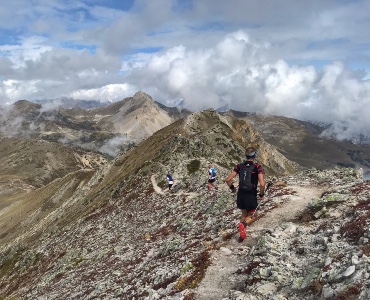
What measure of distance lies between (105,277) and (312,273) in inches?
838

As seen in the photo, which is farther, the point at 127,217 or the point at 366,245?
the point at 127,217

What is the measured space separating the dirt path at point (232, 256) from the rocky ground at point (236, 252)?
2.2 inches

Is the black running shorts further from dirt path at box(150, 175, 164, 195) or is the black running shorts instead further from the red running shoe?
dirt path at box(150, 175, 164, 195)

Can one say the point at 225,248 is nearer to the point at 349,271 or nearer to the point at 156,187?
the point at 349,271

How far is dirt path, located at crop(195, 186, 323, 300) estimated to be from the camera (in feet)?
59.9

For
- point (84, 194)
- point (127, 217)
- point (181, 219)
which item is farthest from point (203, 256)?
point (84, 194)

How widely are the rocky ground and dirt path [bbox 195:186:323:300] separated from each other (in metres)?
0.06

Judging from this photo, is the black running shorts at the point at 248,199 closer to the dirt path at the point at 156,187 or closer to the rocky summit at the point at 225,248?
the rocky summit at the point at 225,248

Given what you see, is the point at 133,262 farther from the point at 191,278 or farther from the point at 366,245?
the point at 366,245

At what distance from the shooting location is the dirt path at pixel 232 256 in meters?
18.3

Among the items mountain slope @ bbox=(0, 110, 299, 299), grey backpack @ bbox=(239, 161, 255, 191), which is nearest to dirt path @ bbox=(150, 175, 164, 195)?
mountain slope @ bbox=(0, 110, 299, 299)

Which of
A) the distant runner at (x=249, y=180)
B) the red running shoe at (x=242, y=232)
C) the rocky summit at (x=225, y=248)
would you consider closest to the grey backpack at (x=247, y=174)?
the distant runner at (x=249, y=180)

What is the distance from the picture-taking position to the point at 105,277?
3192 cm

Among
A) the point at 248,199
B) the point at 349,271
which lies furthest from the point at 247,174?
the point at 349,271
